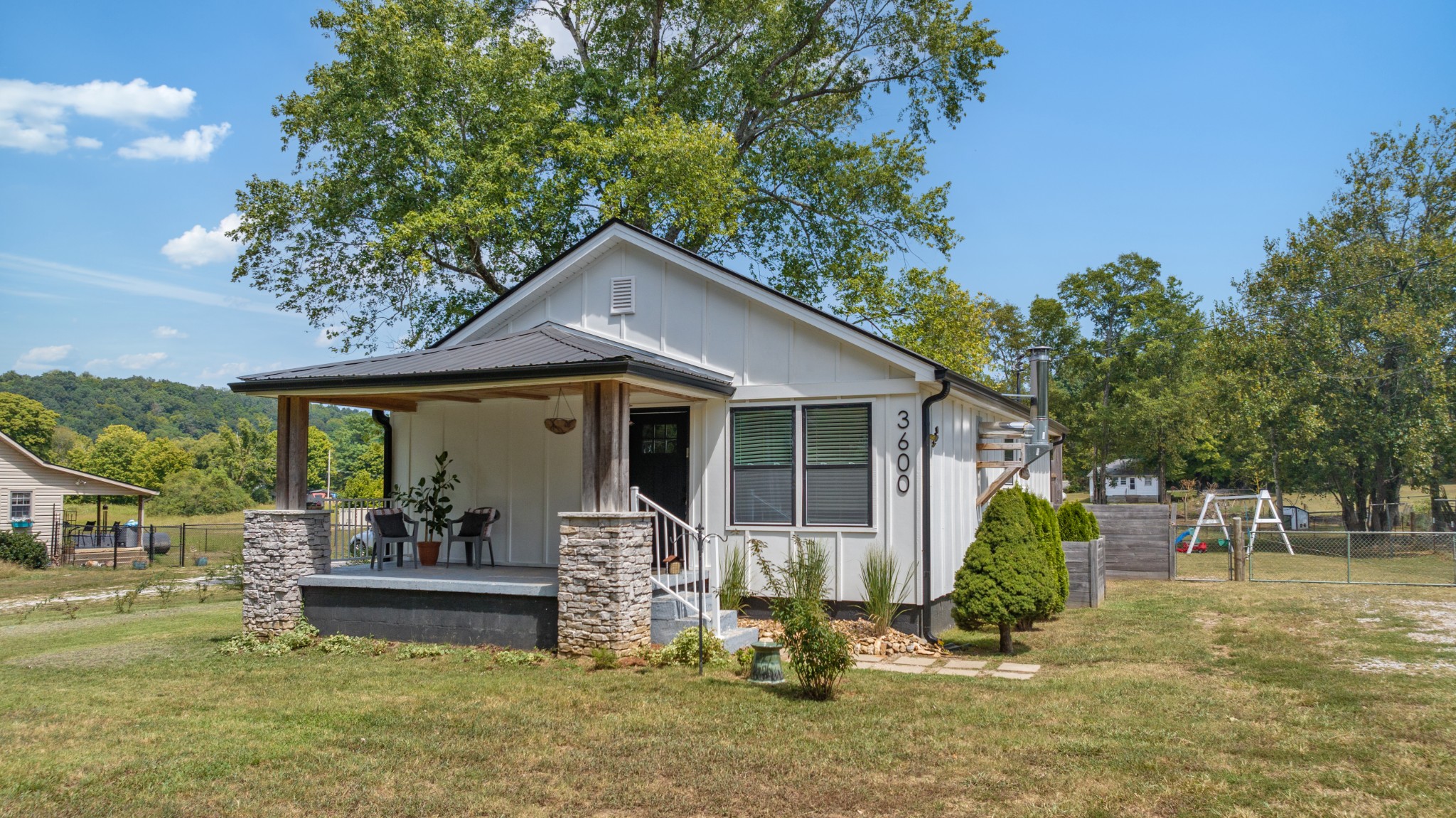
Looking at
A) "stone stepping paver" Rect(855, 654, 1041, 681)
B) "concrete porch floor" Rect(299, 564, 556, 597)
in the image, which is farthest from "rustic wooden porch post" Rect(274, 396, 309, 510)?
"stone stepping paver" Rect(855, 654, 1041, 681)

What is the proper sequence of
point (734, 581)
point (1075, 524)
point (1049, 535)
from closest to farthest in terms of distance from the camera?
point (734, 581) → point (1049, 535) → point (1075, 524)

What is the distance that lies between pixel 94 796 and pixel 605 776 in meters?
2.71

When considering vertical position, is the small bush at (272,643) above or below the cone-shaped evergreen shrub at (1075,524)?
below

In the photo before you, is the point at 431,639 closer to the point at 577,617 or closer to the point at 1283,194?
the point at 577,617

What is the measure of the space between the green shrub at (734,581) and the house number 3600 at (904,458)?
6.19ft

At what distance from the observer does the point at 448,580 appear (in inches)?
386

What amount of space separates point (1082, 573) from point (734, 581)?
5.44 metres

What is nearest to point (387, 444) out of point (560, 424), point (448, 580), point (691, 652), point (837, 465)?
point (560, 424)

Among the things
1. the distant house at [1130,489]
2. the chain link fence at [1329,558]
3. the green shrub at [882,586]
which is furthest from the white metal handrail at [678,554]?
the distant house at [1130,489]

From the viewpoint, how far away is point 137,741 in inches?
240

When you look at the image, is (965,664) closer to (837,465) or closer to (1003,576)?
(1003,576)

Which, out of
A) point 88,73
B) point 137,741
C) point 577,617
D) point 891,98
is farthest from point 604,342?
point 88,73

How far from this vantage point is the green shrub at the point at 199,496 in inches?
1994

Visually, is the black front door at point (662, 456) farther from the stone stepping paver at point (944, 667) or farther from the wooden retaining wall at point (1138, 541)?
the wooden retaining wall at point (1138, 541)
